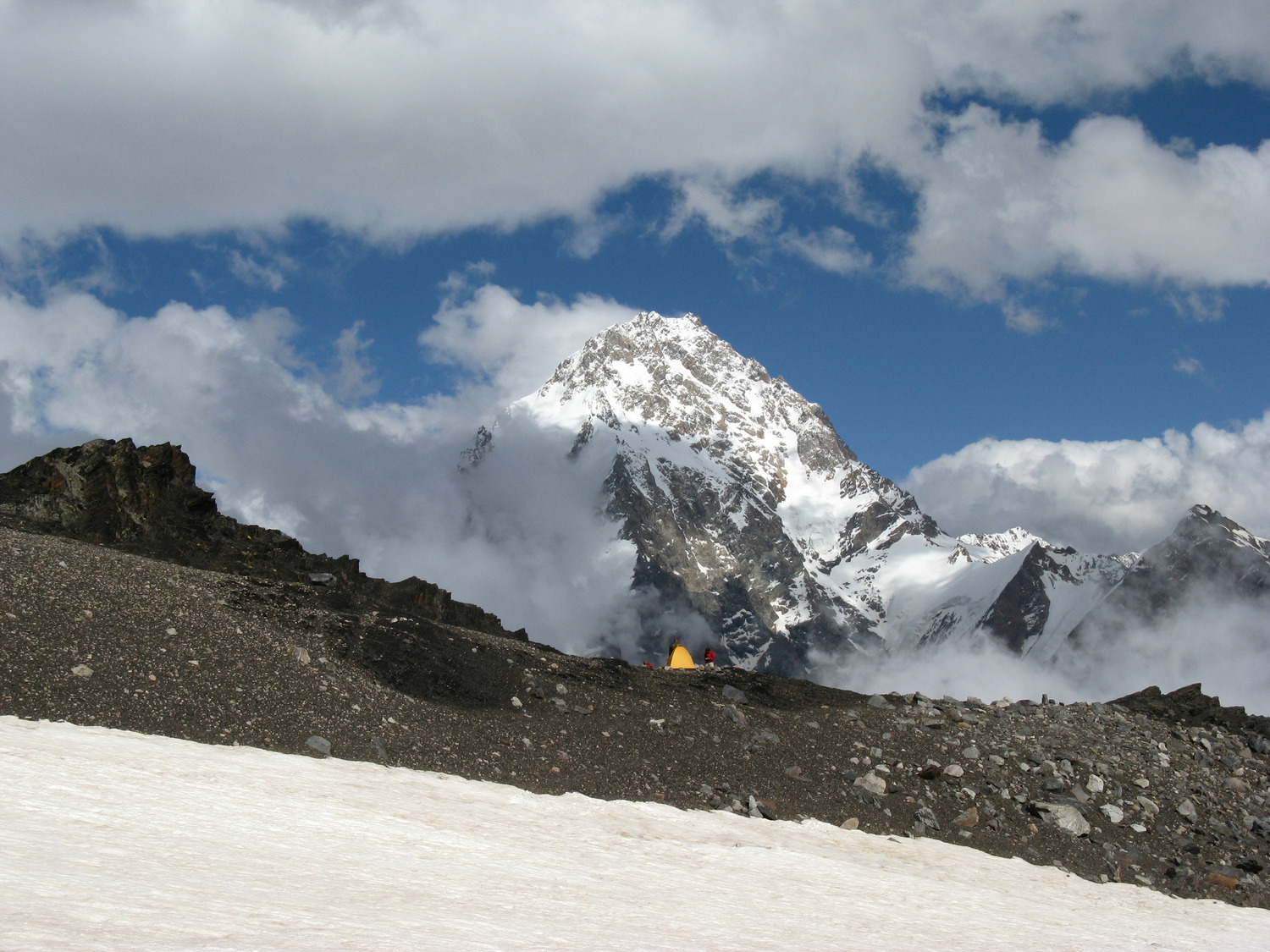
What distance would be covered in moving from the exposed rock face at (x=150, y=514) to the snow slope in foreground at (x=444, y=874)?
1284 cm

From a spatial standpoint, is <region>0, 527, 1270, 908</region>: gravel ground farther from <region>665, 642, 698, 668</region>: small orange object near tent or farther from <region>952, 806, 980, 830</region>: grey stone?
<region>665, 642, 698, 668</region>: small orange object near tent

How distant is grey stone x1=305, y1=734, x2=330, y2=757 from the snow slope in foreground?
0.58 meters

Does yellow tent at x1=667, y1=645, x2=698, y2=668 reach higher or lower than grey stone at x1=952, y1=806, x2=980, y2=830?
higher

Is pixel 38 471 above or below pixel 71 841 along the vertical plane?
above

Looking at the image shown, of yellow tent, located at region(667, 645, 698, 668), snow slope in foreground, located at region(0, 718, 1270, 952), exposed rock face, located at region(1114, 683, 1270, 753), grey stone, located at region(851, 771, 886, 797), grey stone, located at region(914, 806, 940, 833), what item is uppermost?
exposed rock face, located at region(1114, 683, 1270, 753)

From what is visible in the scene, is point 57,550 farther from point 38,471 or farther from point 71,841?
point 71,841

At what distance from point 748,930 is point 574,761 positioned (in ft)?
31.4

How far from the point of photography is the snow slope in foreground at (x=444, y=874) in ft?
33.4

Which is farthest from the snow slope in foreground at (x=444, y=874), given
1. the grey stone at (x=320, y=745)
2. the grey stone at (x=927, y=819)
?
the grey stone at (x=927, y=819)

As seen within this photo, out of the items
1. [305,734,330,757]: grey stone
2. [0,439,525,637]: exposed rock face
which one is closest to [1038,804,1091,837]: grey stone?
[305,734,330,757]: grey stone

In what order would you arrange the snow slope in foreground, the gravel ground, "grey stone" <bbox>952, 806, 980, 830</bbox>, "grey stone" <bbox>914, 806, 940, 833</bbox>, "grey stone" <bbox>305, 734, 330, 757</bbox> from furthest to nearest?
"grey stone" <bbox>952, 806, 980, 830</bbox> < "grey stone" <bbox>914, 806, 940, 833</bbox> < the gravel ground < "grey stone" <bbox>305, 734, 330, 757</bbox> < the snow slope in foreground

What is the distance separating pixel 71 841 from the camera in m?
12.6

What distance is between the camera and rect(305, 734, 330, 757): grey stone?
66.4ft

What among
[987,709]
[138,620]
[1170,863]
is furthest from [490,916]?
[987,709]
